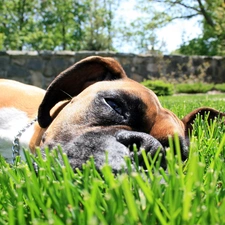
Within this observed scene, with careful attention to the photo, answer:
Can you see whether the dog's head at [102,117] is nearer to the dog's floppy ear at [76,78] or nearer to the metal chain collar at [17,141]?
the dog's floppy ear at [76,78]

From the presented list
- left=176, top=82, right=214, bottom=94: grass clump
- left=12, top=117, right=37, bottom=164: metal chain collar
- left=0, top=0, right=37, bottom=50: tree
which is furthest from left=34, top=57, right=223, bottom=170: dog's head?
left=0, top=0, right=37, bottom=50: tree

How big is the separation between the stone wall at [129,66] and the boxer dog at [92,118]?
705cm

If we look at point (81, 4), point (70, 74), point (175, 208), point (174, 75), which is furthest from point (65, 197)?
point (81, 4)

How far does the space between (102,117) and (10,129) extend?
0.91 metres

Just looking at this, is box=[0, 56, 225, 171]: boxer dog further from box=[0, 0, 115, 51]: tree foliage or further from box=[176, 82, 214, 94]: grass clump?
box=[0, 0, 115, 51]: tree foliage

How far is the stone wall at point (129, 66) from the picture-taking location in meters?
9.83

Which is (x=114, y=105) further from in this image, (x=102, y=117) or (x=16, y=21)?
(x=16, y=21)

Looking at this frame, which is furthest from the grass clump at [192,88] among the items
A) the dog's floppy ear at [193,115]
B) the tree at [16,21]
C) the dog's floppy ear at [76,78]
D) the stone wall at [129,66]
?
the tree at [16,21]

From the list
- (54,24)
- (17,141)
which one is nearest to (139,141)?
(17,141)

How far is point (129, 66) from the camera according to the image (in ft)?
37.6

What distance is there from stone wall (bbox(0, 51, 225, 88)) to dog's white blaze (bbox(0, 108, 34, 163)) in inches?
288

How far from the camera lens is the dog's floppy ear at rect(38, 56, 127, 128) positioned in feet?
7.93

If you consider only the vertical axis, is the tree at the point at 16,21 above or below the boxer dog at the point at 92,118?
above

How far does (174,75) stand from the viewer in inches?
511
